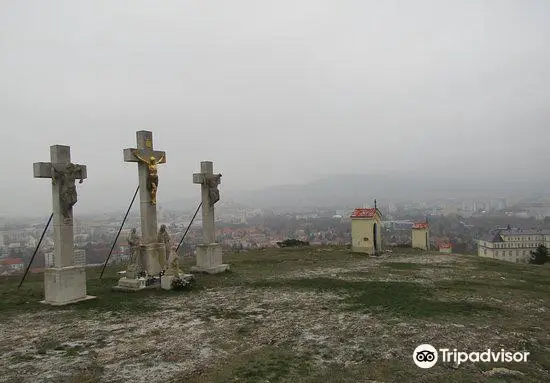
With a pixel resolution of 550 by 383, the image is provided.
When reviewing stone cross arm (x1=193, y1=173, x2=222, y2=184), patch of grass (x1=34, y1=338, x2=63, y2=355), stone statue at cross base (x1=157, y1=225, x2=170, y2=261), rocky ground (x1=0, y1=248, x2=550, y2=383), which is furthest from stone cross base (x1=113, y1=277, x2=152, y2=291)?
stone cross arm (x1=193, y1=173, x2=222, y2=184)

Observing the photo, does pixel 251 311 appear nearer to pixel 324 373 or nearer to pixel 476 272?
pixel 324 373

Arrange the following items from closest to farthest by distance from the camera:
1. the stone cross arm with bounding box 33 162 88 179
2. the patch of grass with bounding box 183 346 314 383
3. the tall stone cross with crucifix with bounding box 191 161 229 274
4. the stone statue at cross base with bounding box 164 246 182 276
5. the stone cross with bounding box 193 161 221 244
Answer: the patch of grass with bounding box 183 346 314 383, the stone cross arm with bounding box 33 162 88 179, the stone statue at cross base with bounding box 164 246 182 276, the tall stone cross with crucifix with bounding box 191 161 229 274, the stone cross with bounding box 193 161 221 244

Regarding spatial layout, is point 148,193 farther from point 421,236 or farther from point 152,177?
point 421,236

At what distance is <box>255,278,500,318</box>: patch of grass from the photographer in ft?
34.7

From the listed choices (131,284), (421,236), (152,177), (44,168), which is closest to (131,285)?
(131,284)

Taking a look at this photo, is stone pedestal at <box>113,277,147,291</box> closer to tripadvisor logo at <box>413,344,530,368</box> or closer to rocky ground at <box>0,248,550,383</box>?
rocky ground at <box>0,248,550,383</box>

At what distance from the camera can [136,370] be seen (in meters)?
7.07

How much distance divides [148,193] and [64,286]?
15.7 ft

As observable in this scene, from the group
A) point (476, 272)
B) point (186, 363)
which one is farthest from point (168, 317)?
point (476, 272)

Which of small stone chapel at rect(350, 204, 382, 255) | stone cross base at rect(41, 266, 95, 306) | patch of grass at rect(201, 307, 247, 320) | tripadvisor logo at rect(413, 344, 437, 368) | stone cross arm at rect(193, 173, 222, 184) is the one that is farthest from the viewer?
small stone chapel at rect(350, 204, 382, 255)

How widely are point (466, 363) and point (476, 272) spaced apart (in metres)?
12.3

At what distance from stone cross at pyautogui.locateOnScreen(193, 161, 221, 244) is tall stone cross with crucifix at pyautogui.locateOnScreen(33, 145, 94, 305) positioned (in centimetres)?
598

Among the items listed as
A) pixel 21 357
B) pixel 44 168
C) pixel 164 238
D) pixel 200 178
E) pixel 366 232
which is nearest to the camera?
pixel 21 357

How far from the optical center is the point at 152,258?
15562 millimetres
